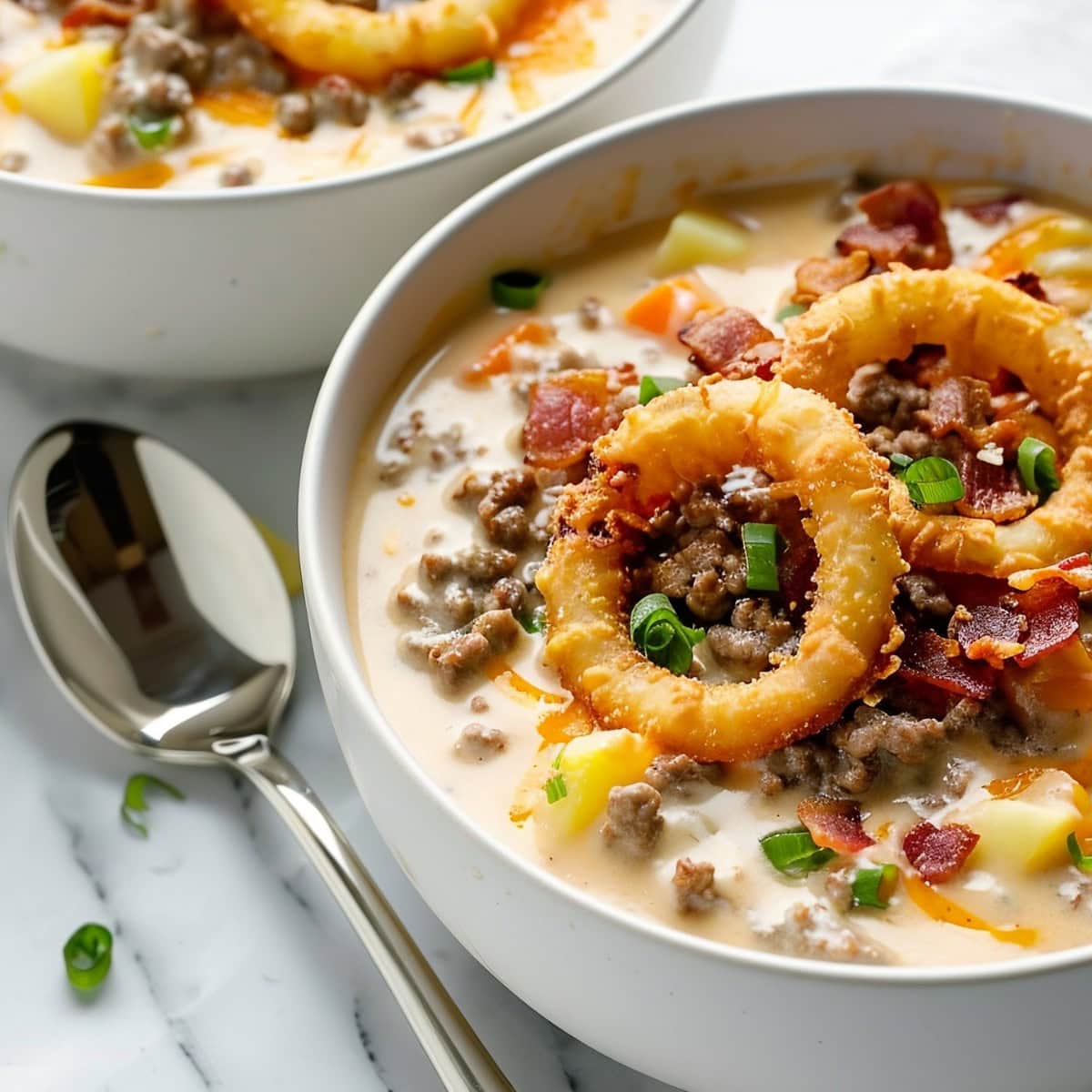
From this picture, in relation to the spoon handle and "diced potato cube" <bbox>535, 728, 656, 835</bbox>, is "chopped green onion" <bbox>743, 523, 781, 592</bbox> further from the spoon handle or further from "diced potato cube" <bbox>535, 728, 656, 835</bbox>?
the spoon handle

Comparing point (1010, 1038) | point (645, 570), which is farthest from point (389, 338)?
point (1010, 1038)

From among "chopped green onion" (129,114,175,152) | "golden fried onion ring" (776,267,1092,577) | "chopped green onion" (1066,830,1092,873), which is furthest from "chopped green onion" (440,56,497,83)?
"chopped green onion" (1066,830,1092,873)

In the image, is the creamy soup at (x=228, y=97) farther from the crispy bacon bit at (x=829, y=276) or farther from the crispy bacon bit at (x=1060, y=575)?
the crispy bacon bit at (x=1060, y=575)

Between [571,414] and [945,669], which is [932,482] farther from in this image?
[571,414]

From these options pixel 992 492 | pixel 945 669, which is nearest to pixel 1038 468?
pixel 992 492

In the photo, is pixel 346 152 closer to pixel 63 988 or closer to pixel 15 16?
pixel 15 16

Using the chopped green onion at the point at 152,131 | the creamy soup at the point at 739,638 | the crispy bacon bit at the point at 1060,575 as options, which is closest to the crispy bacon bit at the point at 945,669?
the creamy soup at the point at 739,638
